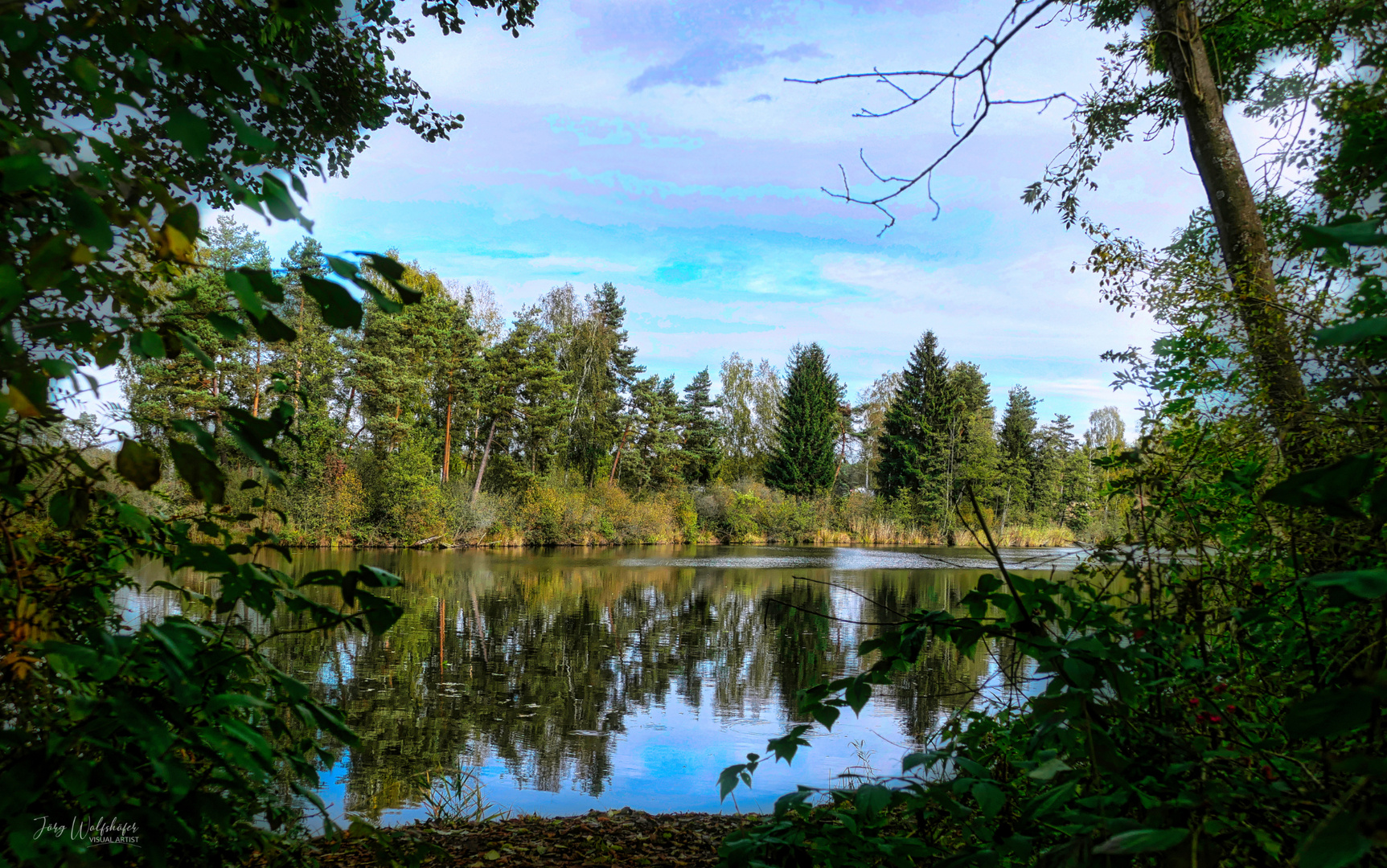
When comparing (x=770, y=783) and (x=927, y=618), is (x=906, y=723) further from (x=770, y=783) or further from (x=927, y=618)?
(x=927, y=618)

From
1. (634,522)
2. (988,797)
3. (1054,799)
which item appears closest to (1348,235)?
(1054,799)

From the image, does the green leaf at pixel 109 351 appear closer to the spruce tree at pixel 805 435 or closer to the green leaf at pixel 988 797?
the green leaf at pixel 988 797

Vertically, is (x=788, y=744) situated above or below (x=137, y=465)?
below

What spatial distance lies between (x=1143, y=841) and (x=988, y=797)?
1.65ft

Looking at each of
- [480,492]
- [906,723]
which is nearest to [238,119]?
[906,723]

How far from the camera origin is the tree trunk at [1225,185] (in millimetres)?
2641

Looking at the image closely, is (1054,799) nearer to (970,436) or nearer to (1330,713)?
(1330,713)

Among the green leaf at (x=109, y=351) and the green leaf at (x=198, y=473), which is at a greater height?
the green leaf at (x=109, y=351)

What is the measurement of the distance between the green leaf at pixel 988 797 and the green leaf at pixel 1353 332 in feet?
2.22

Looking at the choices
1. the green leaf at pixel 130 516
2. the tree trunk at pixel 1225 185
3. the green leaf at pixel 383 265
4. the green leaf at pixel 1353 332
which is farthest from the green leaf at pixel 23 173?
the tree trunk at pixel 1225 185

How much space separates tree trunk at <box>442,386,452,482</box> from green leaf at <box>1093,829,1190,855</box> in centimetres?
2629

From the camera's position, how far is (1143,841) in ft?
1.89

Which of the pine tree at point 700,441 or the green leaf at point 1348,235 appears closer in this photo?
the green leaf at point 1348,235

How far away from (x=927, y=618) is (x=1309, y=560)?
4.27ft
